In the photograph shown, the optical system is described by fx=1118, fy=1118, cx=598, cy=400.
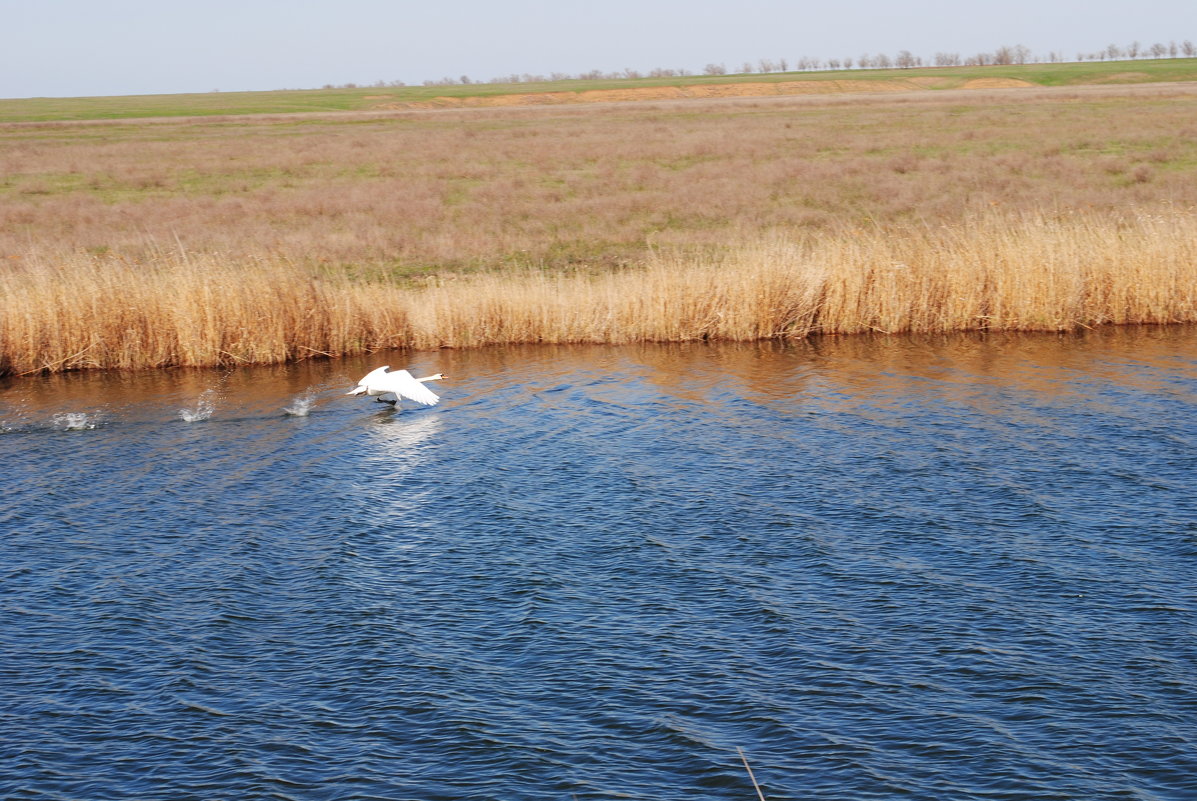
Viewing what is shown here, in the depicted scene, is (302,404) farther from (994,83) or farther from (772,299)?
(994,83)

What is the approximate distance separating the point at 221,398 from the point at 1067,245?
13.2m

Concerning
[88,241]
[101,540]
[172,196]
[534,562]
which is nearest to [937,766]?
[534,562]

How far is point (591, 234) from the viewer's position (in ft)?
87.8

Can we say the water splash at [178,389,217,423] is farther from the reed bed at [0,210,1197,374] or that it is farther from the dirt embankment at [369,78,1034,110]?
the dirt embankment at [369,78,1034,110]

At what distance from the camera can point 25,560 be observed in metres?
9.83

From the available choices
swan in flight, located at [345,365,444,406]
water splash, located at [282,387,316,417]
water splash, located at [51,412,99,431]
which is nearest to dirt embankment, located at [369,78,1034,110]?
water splash, located at [282,387,316,417]

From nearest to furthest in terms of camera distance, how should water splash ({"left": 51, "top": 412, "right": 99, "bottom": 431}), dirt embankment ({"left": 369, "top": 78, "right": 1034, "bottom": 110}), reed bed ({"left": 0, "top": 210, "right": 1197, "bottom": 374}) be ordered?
water splash ({"left": 51, "top": 412, "right": 99, "bottom": 431}) < reed bed ({"left": 0, "top": 210, "right": 1197, "bottom": 374}) < dirt embankment ({"left": 369, "top": 78, "right": 1034, "bottom": 110})

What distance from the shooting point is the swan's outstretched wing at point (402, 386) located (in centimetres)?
1420

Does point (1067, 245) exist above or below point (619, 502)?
above

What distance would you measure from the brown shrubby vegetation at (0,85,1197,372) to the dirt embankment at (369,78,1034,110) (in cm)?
5658

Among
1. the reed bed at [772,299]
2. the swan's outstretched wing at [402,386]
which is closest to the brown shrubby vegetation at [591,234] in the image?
the reed bed at [772,299]

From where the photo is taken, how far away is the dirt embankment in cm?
11125

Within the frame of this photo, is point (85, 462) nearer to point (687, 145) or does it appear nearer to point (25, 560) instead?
point (25, 560)

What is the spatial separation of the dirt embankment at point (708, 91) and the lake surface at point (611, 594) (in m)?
97.4
